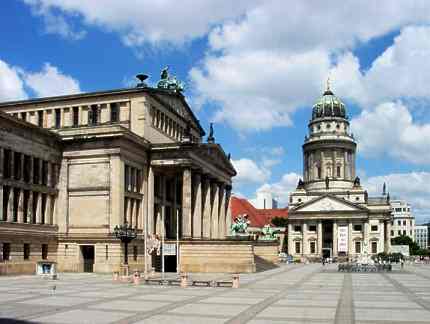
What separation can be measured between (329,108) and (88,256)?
13493 centimetres

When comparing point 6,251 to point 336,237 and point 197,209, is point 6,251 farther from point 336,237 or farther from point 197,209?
point 336,237

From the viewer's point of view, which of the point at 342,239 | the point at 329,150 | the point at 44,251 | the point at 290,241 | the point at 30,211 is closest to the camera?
the point at 30,211

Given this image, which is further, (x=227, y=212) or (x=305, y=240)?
(x=305, y=240)

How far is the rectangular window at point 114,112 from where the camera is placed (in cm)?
7262

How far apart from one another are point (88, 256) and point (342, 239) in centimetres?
11641

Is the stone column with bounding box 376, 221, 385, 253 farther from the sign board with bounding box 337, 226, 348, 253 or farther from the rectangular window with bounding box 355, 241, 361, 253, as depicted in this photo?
the sign board with bounding box 337, 226, 348, 253

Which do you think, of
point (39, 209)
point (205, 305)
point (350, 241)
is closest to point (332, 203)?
point (350, 241)

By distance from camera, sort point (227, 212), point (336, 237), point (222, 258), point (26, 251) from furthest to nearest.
Answer: 1. point (336, 237)
2. point (227, 212)
3. point (222, 258)
4. point (26, 251)

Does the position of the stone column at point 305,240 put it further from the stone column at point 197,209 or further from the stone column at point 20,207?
the stone column at point 20,207

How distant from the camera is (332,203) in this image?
568 ft

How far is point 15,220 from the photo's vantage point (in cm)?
5878

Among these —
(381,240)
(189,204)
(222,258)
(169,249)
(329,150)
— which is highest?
(329,150)

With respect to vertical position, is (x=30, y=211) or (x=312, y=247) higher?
(x=30, y=211)

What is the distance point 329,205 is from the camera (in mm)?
173375
